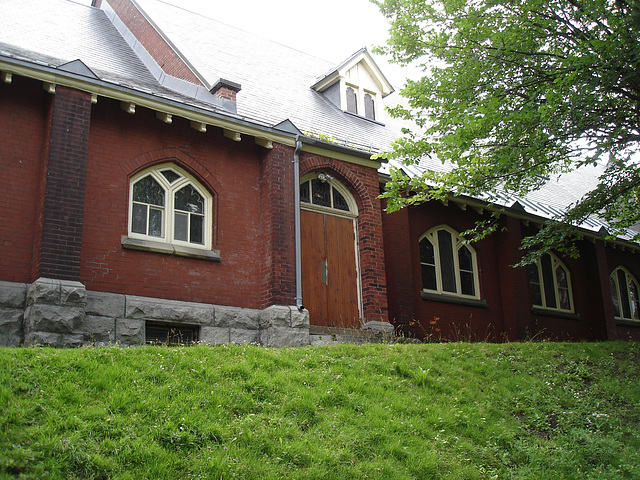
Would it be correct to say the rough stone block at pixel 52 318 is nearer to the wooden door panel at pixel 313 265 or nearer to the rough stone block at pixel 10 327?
the rough stone block at pixel 10 327

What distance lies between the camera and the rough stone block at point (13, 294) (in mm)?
9398

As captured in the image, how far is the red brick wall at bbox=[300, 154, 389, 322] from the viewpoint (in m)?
13.5

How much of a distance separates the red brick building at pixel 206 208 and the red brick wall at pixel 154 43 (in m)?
0.05

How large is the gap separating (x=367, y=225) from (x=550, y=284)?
783cm

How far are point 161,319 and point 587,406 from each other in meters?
6.47

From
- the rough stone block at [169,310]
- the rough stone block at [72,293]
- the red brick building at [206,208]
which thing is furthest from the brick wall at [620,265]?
the rough stone block at [72,293]

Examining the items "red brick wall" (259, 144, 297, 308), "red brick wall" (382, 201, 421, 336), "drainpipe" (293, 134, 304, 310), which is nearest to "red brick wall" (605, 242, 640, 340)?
"red brick wall" (382, 201, 421, 336)

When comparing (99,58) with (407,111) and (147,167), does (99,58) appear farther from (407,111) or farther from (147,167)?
(407,111)

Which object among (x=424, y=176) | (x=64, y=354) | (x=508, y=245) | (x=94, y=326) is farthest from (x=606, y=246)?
(x=64, y=354)

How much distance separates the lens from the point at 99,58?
45.0 ft

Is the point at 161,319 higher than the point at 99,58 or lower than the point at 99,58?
lower

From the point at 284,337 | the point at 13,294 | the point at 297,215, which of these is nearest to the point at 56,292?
the point at 13,294

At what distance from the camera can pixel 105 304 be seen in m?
10.3

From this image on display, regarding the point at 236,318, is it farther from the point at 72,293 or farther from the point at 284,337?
the point at 72,293
